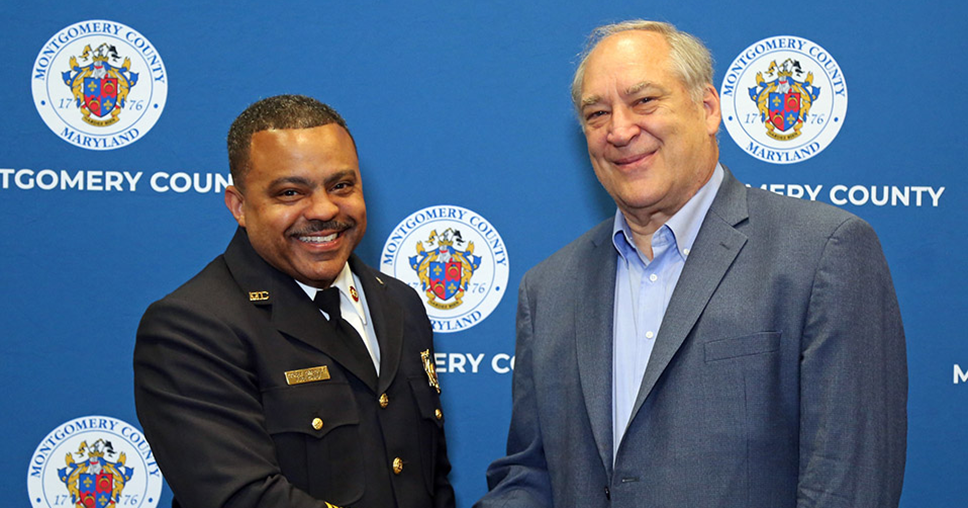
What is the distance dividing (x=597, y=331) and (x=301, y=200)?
753 mm

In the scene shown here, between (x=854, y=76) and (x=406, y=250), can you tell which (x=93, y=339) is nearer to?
(x=406, y=250)

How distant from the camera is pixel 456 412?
2.61 meters

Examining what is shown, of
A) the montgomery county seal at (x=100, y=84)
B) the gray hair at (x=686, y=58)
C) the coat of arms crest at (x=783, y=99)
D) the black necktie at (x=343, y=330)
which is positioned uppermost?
the montgomery county seal at (x=100, y=84)

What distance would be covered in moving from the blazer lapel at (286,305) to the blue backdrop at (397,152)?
0.63 metres

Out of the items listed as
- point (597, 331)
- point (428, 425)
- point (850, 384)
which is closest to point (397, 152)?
point (428, 425)

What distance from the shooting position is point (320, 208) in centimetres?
187

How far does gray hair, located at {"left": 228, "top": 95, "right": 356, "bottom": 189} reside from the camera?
1.90 meters

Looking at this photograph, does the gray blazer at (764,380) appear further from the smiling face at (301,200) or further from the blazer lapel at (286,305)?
the smiling face at (301,200)

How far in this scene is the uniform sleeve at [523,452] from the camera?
2008 millimetres

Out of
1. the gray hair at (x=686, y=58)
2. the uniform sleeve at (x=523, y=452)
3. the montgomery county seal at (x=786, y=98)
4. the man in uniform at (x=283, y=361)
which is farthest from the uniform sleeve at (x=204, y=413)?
the montgomery county seal at (x=786, y=98)

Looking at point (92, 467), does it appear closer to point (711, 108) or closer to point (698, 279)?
point (698, 279)

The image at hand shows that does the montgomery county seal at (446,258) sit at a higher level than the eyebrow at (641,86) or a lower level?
lower

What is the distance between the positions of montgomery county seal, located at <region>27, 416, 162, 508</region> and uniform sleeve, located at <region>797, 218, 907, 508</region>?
199 cm

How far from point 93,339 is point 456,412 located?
3.84 feet
